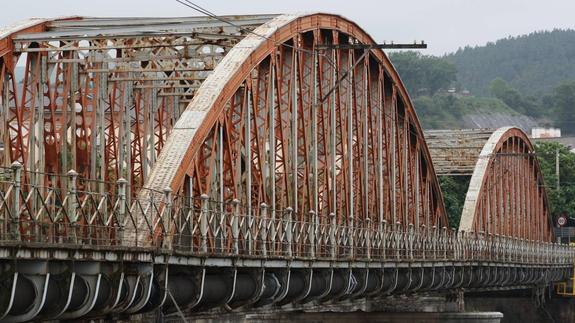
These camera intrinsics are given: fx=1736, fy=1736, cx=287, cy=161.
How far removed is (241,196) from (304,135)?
232 inches

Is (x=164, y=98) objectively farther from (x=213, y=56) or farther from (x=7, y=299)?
(x=7, y=299)

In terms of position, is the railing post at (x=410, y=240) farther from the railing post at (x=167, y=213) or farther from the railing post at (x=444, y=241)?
the railing post at (x=167, y=213)

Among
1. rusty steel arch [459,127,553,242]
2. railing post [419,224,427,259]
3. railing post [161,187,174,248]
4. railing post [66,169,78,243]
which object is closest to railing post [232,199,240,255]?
railing post [161,187,174,248]

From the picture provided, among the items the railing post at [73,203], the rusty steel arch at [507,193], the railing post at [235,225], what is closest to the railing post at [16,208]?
the railing post at [73,203]

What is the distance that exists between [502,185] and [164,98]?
53.7 meters

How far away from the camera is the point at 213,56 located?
56.0 meters

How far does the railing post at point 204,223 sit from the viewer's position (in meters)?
41.9

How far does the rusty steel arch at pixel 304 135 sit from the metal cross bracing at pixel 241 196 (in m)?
0.09

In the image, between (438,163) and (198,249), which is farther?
(438,163)

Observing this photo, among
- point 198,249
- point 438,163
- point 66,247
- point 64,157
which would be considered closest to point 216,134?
point 198,249

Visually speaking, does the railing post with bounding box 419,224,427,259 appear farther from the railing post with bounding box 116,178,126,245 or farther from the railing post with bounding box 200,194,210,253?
the railing post with bounding box 116,178,126,245

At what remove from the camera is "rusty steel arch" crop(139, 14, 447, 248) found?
47531 mm

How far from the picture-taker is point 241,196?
55.8 meters

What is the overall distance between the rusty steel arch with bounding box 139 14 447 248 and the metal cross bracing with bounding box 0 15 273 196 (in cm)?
250
